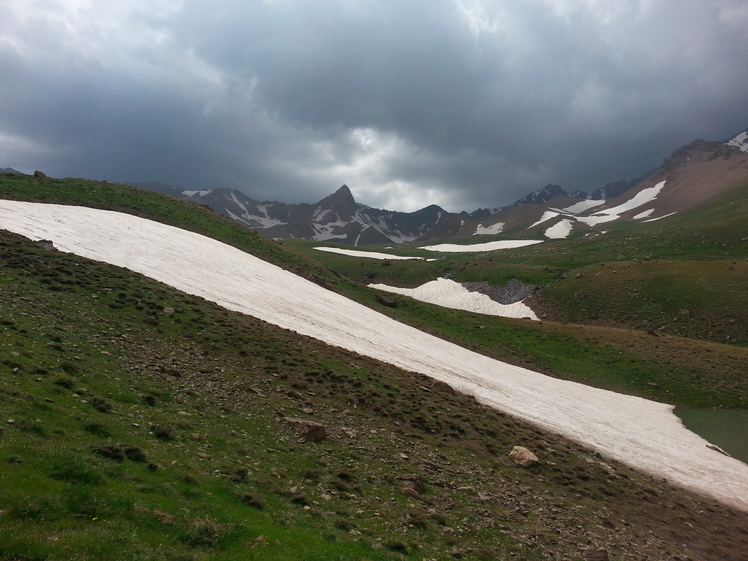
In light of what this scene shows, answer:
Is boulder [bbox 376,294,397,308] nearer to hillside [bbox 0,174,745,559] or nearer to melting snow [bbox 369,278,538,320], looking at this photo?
melting snow [bbox 369,278,538,320]

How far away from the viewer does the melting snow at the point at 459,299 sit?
73.1m

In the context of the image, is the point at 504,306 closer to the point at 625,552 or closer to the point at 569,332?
the point at 569,332

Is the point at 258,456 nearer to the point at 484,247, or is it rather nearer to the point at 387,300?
the point at 387,300

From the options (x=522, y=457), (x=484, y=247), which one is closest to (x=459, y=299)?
(x=522, y=457)

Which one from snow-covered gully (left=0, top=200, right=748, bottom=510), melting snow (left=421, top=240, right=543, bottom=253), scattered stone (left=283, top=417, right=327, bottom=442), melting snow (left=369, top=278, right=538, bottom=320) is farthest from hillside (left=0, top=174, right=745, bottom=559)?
melting snow (left=421, top=240, right=543, bottom=253)

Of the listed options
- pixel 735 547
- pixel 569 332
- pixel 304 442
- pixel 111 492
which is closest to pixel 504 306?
pixel 569 332

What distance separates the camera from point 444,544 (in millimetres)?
12719

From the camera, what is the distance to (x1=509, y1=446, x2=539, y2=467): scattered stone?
67.6 ft

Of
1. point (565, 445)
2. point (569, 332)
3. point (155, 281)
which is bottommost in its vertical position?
point (565, 445)

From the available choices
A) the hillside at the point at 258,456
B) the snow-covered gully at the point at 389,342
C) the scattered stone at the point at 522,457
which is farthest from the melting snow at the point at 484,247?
the scattered stone at the point at 522,457

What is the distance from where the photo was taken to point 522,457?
20.8 meters

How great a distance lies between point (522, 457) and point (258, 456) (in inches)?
525

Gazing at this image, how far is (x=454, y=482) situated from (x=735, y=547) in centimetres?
1234

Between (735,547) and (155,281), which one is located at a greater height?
(155,281)
